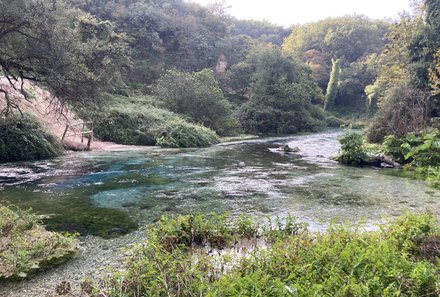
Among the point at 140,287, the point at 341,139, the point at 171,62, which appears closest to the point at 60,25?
the point at 140,287

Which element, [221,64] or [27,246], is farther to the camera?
[221,64]

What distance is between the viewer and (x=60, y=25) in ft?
39.3

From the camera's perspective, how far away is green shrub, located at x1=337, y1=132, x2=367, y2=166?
16.8 meters

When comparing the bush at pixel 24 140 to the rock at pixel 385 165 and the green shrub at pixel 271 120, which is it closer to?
the rock at pixel 385 165

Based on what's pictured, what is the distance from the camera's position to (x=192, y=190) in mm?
10773

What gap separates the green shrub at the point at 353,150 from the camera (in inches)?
663

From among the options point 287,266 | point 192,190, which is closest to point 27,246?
point 287,266

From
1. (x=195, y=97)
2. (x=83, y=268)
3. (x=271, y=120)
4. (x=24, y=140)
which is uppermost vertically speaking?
(x=195, y=97)

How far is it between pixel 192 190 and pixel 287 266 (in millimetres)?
6455

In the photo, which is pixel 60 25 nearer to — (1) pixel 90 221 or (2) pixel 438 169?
(1) pixel 90 221

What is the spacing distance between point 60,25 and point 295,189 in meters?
9.50

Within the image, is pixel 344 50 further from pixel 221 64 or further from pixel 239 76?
pixel 239 76

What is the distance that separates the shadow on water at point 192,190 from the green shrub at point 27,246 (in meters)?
0.86

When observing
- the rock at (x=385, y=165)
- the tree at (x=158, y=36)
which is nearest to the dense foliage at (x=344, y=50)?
the tree at (x=158, y=36)
